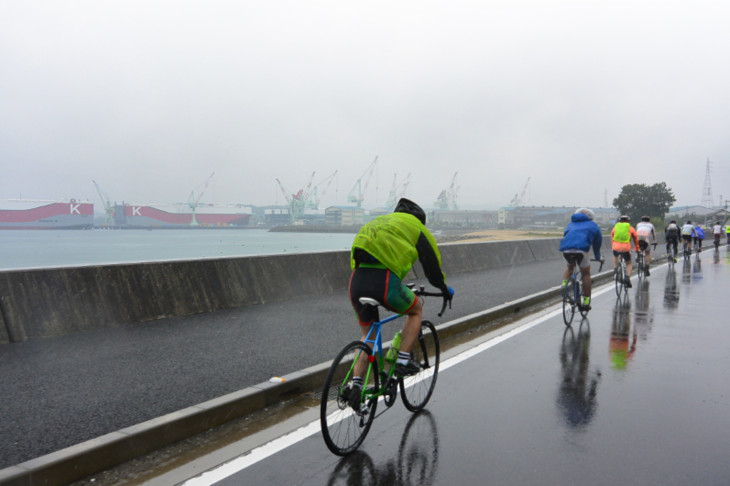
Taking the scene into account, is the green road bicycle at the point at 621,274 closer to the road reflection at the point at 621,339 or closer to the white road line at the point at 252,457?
the road reflection at the point at 621,339

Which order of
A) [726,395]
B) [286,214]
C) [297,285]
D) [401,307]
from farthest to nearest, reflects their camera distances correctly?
1. [286,214]
2. [297,285]
3. [726,395]
4. [401,307]

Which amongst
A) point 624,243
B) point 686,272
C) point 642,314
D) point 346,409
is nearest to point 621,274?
point 624,243

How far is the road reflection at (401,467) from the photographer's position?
4.10m

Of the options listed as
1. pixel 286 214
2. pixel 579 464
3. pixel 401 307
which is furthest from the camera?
pixel 286 214

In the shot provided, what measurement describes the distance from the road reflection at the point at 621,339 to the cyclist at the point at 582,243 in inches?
26.6

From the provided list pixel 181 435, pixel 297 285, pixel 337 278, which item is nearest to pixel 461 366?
pixel 181 435

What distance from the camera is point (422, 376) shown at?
6.04 meters

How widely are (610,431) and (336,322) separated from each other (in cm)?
513

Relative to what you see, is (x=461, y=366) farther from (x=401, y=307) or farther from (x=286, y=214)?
(x=286, y=214)

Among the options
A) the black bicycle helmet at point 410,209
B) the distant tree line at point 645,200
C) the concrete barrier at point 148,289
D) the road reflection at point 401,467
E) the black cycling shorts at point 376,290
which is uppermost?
the black bicycle helmet at point 410,209

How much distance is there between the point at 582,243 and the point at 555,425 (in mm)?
5732

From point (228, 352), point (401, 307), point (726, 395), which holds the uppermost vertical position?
point (401, 307)

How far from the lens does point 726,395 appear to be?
19.9ft

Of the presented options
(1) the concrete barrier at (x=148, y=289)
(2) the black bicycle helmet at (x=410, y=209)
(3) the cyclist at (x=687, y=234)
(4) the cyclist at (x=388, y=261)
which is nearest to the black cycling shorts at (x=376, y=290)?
(4) the cyclist at (x=388, y=261)
